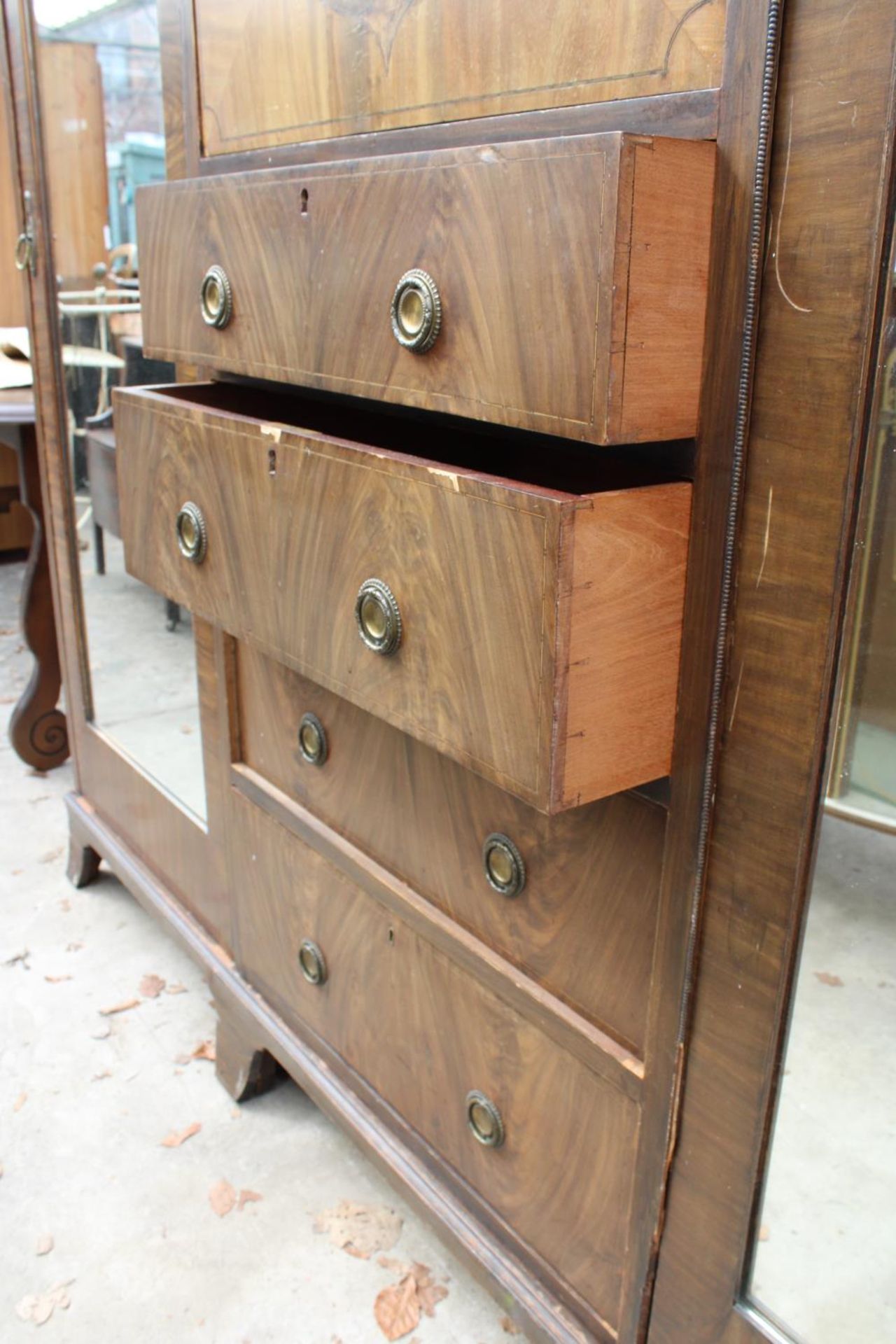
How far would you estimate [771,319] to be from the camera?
76 centimetres

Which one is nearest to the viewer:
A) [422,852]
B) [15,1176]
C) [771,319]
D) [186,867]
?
[771,319]

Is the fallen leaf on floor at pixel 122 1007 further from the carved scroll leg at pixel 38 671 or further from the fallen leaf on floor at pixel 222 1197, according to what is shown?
the carved scroll leg at pixel 38 671

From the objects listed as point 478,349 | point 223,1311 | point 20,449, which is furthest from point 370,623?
point 20,449

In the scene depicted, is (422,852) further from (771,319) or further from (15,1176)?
(15,1176)

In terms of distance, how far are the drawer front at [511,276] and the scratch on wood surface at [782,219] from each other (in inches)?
1.8

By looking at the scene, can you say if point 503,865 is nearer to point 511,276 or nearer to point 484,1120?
point 484,1120

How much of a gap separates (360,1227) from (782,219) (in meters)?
1.28

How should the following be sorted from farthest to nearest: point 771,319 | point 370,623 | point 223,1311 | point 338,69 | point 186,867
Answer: point 186,867 → point 223,1311 → point 338,69 → point 370,623 → point 771,319

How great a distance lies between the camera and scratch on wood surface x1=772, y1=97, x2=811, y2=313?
0.73 m

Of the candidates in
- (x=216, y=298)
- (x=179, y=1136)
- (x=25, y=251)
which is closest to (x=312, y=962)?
(x=179, y=1136)

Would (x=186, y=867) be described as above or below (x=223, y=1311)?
above

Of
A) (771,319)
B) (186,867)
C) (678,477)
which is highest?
(771,319)

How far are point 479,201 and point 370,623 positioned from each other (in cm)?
34

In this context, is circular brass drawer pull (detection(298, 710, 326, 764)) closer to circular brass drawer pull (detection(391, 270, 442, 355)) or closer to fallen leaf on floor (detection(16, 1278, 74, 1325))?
circular brass drawer pull (detection(391, 270, 442, 355))
